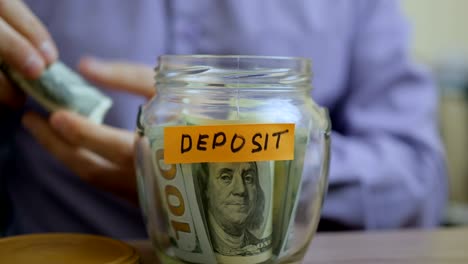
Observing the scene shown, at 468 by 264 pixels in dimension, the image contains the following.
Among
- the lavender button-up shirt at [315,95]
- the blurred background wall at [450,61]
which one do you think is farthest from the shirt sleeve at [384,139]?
the blurred background wall at [450,61]

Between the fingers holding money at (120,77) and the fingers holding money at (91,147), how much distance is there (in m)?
0.06

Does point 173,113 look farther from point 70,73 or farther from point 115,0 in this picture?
point 115,0

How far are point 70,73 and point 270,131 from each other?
226 mm

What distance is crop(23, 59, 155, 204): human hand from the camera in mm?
508

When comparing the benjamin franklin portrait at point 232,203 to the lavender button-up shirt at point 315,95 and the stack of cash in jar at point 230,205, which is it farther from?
the lavender button-up shirt at point 315,95

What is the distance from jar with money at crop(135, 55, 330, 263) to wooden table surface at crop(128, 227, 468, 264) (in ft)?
0.28

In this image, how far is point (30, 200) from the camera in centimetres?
69

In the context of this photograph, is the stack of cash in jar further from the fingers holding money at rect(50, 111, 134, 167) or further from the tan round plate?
the fingers holding money at rect(50, 111, 134, 167)

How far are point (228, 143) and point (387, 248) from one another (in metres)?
0.24

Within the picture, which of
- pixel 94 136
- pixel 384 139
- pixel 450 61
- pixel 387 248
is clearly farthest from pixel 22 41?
pixel 450 61

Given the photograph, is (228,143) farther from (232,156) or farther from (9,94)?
(9,94)

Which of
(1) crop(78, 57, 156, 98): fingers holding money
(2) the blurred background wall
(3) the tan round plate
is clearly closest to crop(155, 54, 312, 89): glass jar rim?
(3) the tan round plate

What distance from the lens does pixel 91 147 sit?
0.50 metres

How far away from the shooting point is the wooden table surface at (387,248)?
44cm
